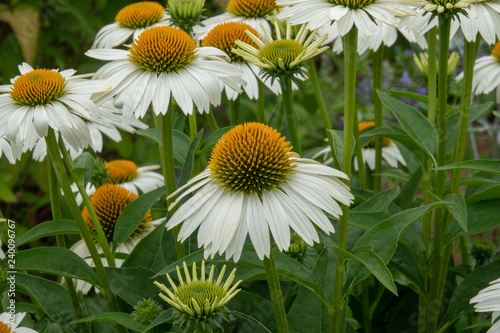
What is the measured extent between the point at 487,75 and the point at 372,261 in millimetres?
779

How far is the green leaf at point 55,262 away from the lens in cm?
106

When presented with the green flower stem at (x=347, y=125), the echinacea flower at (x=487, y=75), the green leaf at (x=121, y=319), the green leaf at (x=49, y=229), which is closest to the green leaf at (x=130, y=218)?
the green leaf at (x=49, y=229)

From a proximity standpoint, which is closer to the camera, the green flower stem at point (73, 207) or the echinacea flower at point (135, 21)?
the green flower stem at point (73, 207)

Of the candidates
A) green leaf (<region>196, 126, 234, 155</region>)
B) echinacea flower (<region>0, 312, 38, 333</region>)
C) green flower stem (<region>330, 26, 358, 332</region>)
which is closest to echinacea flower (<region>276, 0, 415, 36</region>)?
green flower stem (<region>330, 26, 358, 332</region>)

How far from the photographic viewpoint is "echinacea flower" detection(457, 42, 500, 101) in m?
1.38

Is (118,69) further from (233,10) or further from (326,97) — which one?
(326,97)

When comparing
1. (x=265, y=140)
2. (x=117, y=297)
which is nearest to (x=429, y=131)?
(x=265, y=140)

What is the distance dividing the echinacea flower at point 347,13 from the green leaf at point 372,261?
34 cm

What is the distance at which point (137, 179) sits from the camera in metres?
1.63

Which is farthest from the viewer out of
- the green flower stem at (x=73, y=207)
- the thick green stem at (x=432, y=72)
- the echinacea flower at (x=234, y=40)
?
the echinacea flower at (x=234, y=40)

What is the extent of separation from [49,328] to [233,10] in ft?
2.95

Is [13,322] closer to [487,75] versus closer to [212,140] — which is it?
[212,140]

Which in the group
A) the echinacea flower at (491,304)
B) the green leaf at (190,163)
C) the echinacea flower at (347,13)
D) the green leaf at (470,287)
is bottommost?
the green leaf at (470,287)

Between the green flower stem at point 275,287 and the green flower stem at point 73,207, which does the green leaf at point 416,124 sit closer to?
the green flower stem at point 275,287
